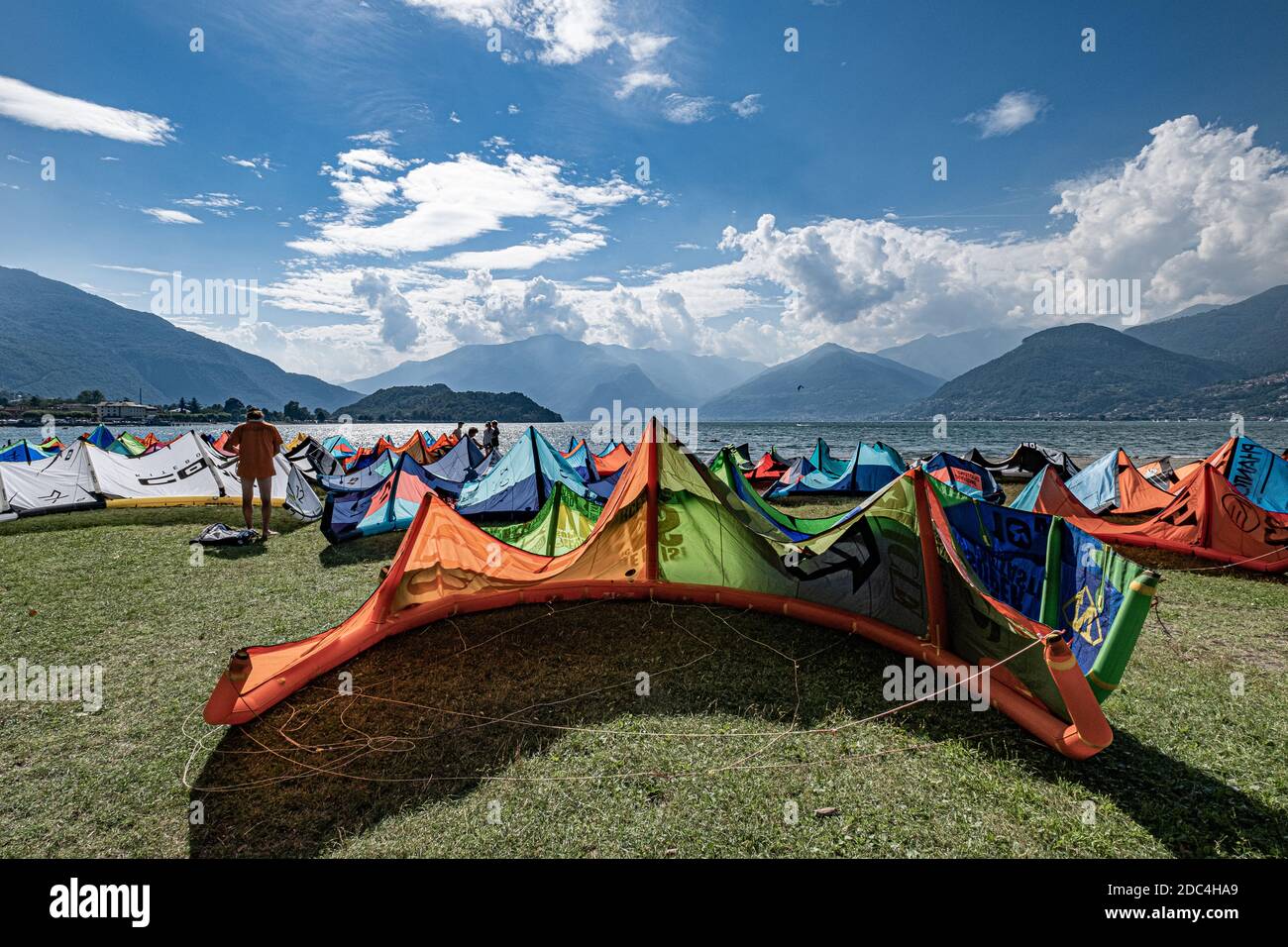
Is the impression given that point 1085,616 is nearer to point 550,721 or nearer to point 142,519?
point 550,721

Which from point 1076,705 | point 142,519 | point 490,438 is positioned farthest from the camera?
point 490,438

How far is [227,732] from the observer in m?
4.92

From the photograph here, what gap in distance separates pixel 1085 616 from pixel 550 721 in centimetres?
484

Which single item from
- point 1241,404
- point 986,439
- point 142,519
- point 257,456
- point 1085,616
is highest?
point 1241,404

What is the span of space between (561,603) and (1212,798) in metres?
6.58

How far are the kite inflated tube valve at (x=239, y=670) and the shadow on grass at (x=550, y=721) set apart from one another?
53 cm

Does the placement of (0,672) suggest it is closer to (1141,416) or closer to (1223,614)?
(1223,614)

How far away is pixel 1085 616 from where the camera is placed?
4.79 meters

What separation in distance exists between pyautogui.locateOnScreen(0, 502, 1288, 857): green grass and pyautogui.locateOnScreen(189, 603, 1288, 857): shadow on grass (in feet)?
0.08

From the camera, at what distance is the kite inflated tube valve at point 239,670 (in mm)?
4699

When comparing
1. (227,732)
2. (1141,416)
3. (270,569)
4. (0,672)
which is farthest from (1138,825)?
(1141,416)

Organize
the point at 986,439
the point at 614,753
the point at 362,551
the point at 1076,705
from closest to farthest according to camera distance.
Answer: the point at 1076,705, the point at 614,753, the point at 362,551, the point at 986,439

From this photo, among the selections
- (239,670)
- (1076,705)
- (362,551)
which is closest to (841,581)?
(1076,705)

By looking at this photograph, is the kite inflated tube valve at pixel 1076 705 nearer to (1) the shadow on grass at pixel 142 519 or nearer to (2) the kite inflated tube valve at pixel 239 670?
(2) the kite inflated tube valve at pixel 239 670
